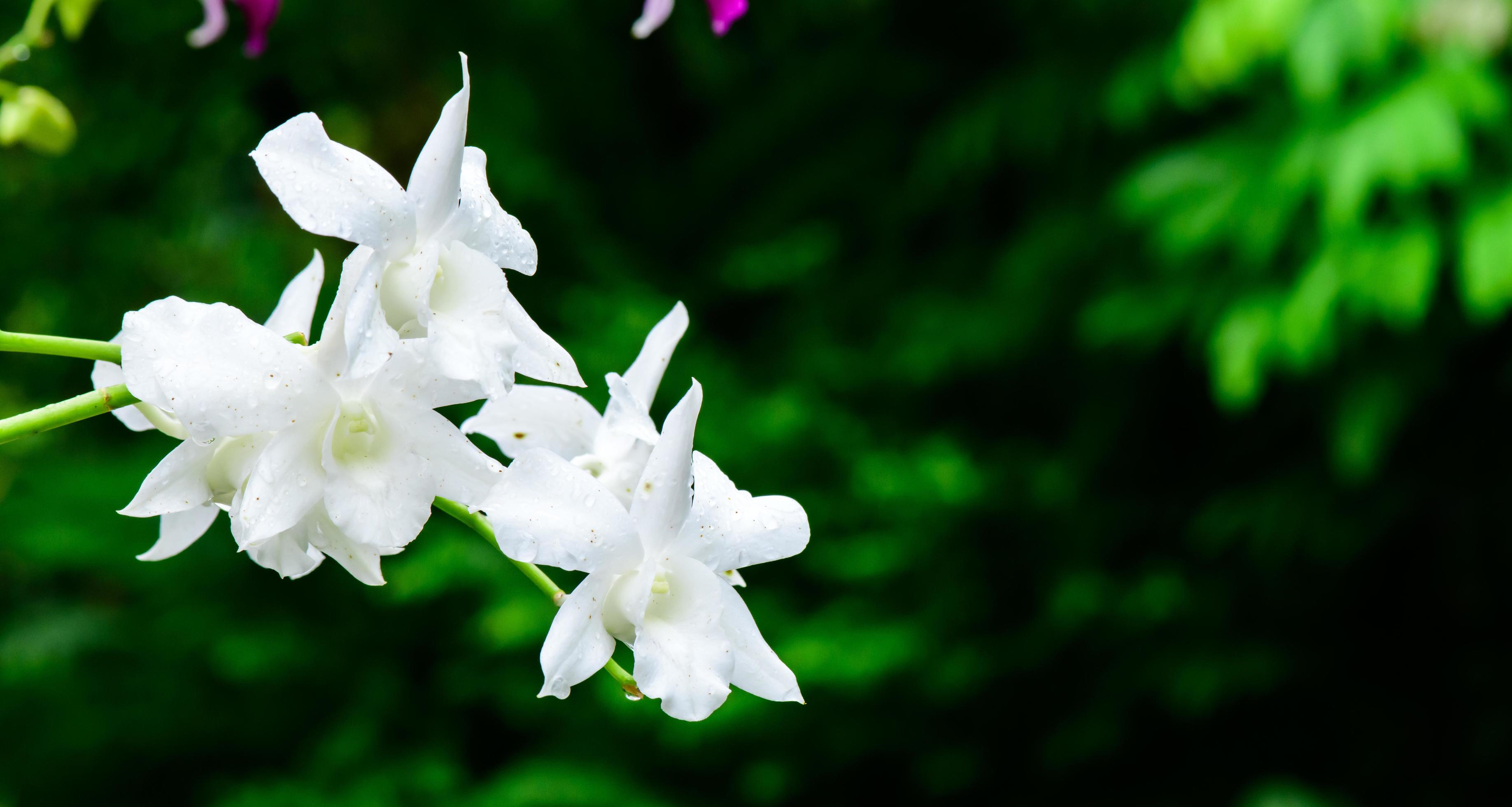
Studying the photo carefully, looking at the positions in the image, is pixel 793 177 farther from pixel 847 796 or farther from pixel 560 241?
pixel 847 796

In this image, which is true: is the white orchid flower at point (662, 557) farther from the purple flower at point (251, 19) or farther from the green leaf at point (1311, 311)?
the green leaf at point (1311, 311)

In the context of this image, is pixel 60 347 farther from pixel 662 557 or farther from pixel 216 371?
pixel 662 557

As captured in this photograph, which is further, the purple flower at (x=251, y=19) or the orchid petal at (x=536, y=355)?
the purple flower at (x=251, y=19)

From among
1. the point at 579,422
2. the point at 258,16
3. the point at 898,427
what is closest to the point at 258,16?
the point at 258,16

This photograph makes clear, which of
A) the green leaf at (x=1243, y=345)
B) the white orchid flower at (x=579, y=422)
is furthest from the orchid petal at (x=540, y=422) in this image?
the green leaf at (x=1243, y=345)

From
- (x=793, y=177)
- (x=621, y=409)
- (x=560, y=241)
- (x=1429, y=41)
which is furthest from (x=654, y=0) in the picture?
(x=793, y=177)

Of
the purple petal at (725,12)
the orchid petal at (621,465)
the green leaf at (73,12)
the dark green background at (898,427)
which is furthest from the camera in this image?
the dark green background at (898,427)

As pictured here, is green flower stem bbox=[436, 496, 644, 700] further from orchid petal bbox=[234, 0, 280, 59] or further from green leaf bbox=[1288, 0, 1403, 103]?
green leaf bbox=[1288, 0, 1403, 103]
